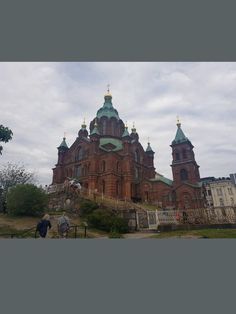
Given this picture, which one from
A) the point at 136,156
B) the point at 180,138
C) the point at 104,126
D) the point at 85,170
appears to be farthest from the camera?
the point at 180,138

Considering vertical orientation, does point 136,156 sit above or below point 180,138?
below

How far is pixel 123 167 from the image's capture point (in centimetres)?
3731

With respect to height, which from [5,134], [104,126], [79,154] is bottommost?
[5,134]

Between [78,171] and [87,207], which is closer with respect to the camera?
[87,207]

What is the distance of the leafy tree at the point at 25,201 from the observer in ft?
61.8

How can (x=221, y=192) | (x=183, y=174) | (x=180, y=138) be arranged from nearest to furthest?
(x=183, y=174) → (x=180, y=138) → (x=221, y=192)

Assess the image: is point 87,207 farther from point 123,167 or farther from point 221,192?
point 221,192

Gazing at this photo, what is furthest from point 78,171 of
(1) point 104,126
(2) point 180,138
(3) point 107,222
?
(2) point 180,138

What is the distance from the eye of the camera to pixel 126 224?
735 inches

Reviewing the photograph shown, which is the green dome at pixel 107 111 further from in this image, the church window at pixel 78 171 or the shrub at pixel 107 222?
the shrub at pixel 107 222

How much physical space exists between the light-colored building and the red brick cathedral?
13823 mm

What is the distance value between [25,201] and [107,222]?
695cm

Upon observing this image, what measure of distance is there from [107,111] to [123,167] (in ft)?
55.0

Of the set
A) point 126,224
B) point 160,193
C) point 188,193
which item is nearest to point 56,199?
point 126,224
